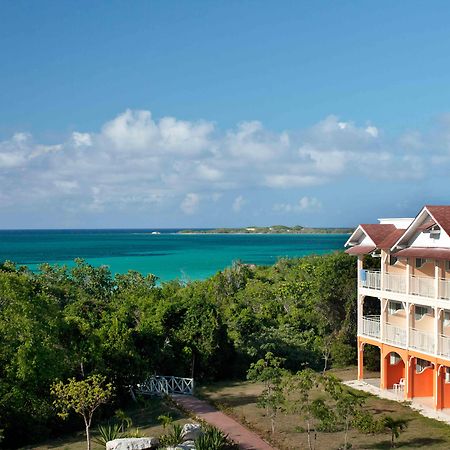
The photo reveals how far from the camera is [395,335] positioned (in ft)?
92.3

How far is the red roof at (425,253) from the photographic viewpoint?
24328 mm

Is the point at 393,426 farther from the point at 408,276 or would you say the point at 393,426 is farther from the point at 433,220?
the point at 433,220

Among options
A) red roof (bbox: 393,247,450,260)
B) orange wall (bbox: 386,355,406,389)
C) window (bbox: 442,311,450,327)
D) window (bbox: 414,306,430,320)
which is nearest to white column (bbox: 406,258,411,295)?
red roof (bbox: 393,247,450,260)

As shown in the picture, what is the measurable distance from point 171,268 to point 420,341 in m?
89.5

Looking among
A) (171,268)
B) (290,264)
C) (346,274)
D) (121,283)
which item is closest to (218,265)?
(171,268)

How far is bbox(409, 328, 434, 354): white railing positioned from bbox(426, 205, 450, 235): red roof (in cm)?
450

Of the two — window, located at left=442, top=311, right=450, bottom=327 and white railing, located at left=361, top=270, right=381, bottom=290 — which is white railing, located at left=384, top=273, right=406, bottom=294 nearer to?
white railing, located at left=361, top=270, right=381, bottom=290

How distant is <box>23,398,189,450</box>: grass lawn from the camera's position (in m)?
23.4

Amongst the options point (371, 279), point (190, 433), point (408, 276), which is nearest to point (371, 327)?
point (371, 279)

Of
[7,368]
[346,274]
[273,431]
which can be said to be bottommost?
[273,431]

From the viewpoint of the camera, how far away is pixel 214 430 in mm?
20859

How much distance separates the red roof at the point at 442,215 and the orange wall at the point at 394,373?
24.8 feet

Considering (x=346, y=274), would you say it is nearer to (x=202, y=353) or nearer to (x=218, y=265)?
(x=202, y=353)

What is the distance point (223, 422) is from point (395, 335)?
8.54m
